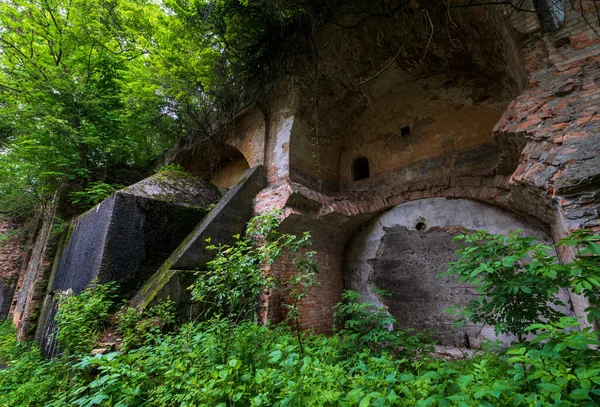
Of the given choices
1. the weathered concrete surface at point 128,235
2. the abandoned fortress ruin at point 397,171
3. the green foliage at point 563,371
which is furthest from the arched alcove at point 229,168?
the green foliage at point 563,371

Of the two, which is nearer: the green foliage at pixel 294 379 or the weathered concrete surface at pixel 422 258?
the green foliage at pixel 294 379

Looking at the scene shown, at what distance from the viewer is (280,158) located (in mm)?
6191

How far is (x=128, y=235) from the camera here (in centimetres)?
426

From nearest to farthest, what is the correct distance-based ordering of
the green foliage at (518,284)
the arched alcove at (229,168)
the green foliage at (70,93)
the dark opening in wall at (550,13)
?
the green foliage at (518,284)
the dark opening in wall at (550,13)
the green foliage at (70,93)
the arched alcove at (229,168)

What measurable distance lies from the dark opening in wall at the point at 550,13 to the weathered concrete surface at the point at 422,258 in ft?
9.97

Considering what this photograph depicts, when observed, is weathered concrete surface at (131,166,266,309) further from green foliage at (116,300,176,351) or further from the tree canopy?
the tree canopy

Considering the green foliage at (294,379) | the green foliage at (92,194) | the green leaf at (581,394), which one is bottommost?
the green foliage at (294,379)

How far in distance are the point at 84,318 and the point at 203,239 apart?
1.85 m

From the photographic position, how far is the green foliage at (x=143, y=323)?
3.28m

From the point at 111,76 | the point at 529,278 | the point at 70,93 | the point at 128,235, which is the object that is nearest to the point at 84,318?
the point at 128,235

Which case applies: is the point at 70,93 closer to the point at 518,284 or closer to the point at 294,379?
the point at 294,379

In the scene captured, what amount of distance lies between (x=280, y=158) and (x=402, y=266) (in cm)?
376

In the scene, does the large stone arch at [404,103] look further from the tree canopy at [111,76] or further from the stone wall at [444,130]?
the tree canopy at [111,76]

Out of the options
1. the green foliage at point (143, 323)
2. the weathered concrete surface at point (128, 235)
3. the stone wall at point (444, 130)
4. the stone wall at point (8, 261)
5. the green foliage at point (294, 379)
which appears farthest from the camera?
the stone wall at point (8, 261)
